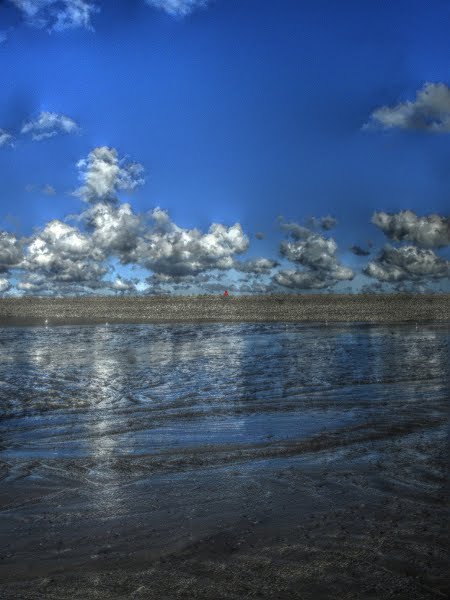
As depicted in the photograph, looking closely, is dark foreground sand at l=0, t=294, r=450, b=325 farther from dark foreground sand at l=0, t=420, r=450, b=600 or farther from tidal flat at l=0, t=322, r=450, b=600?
dark foreground sand at l=0, t=420, r=450, b=600

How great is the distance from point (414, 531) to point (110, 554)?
2.97 m

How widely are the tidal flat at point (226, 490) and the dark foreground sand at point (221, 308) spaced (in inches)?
1836

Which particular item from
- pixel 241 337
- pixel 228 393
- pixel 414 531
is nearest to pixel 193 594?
pixel 414 531

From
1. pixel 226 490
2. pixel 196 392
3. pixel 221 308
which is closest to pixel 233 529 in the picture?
pixel 226 490

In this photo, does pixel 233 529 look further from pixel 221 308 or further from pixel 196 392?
pixel 221 308

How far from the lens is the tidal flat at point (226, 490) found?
5.01m

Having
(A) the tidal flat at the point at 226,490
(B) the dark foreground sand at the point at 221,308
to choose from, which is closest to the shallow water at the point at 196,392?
(A) the tidal flat at the point at 226,490

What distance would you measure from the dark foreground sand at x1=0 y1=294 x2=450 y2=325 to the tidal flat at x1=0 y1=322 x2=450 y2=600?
46623 mm

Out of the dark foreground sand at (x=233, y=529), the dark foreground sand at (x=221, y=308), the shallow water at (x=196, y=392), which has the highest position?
the dark foreground sand at (x=221, y=308)

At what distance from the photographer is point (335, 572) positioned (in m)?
5.02

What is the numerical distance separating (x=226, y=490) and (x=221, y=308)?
235 feet

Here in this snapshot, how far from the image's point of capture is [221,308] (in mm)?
78625

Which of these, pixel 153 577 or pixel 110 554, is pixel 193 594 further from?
pixel 110 554

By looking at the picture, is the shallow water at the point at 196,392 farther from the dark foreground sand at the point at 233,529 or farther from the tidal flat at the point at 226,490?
the dark foreground sand at the point at 233,529
